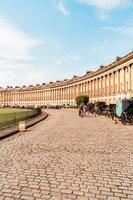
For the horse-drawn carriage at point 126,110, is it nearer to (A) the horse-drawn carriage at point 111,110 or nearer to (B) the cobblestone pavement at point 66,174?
(A) the horse-drawn carriage at point 111,110

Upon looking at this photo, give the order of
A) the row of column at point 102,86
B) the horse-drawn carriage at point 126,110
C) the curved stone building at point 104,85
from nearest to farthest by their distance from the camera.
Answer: the horse-drawn carriage at point 126,110 → the curved stone building at point 104,85 → the row of column at point 102,86

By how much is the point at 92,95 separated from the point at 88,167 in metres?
114

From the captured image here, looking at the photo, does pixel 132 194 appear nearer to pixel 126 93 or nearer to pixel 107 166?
pixel 107 166

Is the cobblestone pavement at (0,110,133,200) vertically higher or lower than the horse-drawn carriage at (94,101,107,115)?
lower

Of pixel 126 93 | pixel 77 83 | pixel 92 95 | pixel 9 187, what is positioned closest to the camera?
pixel 9 187

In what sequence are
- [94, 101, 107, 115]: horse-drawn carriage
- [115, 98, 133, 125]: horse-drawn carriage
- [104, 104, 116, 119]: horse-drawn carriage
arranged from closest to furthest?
1. [115, 98, 133, 125]: horse-drawn carriage
2. [104, 104, 116, 119]: horse-drawn carriage
3. [94, 101, 107, 115]: horse-drawn carriage

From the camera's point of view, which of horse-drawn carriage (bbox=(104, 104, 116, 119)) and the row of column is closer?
horse-drawn carriage (bbox=(104, 104, 116, 119))

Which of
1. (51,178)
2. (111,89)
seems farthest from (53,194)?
(111,89)

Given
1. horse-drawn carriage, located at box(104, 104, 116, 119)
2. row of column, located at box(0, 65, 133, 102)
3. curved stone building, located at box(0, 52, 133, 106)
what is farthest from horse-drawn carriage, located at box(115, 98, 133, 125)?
row of column, located at box(0, 65, 133, 102)

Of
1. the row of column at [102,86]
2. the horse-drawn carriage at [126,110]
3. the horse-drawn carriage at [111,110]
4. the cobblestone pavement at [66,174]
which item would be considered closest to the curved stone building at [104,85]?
the row of column at [102,86]

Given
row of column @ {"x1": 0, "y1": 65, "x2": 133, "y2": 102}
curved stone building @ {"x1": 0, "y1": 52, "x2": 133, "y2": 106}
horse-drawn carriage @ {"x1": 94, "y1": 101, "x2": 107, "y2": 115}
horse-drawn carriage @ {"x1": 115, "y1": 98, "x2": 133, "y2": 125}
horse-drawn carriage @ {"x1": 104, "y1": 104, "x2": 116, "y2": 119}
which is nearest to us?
horse-drawn carriage @ {"x1": 115, "y1": 98, "x2": 133, "y2": 125}

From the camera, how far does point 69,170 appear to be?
31.2 feet

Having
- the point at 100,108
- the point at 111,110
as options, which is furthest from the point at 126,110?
the point at 100,108

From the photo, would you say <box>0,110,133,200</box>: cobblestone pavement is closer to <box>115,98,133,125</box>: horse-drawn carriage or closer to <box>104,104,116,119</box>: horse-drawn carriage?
<box>115,98,133,125</box>: horse-drawn carriage
